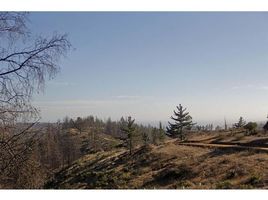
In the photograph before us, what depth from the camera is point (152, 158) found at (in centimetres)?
3894

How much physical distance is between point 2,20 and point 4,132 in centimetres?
Answer: 155

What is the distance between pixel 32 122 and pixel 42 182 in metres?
0.92

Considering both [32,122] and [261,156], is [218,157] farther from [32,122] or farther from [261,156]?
[32,122]

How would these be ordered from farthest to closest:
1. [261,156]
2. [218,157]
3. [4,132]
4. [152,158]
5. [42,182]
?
[152,158]
[218,157]
[261,156]
[42,182]
[4,132]
